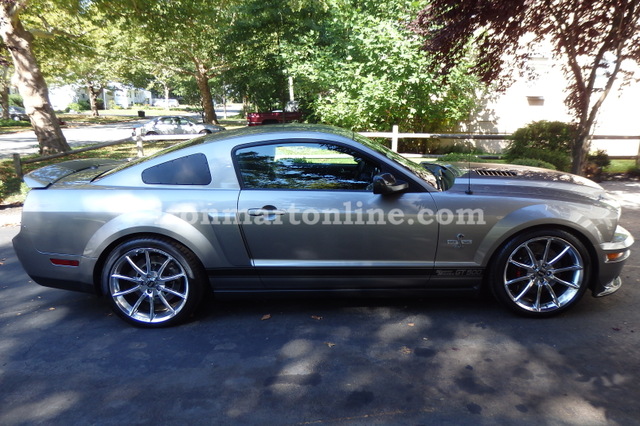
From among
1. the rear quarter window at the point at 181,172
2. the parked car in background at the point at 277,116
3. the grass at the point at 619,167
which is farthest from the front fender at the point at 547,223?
the parked car in background at the point at 277,116

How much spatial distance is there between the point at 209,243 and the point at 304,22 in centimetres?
1921

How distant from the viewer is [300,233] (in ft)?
11.2

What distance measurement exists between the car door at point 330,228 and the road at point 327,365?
1.35 ft

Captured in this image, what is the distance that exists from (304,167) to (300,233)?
1.98 ft

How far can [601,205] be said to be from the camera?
351cm

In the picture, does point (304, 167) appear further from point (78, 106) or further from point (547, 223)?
point (78, 106)

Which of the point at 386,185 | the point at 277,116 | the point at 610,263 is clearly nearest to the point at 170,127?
the point at 277,116

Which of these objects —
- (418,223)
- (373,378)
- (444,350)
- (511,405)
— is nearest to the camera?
(511,405)

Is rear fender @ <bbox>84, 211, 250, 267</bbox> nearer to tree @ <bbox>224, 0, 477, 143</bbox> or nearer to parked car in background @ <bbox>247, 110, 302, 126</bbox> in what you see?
tree @ <bbox>224, 0, 477, 143</bbox>

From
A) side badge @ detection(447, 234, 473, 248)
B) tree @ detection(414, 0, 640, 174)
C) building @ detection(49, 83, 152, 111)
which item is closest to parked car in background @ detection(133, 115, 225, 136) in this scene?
tree @ detection(414, 0, 640, 174)

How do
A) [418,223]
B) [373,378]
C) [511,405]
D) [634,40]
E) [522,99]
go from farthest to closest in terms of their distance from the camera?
1. [522,99]
2. [634,40]
3. [418,223]
4. [373,378]
5. [511,405]

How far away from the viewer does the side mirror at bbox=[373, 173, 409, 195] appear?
3324mm

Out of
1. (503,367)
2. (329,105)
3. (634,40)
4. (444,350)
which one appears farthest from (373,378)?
(329,105)

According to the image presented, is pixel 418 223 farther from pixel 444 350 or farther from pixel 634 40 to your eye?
pixel 634 40
